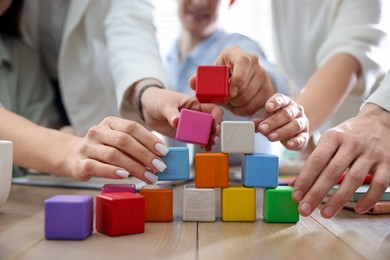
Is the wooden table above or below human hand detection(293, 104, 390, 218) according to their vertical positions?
below

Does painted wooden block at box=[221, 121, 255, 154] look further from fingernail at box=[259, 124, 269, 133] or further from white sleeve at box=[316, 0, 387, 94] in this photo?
white sleeve at box=[316, 0, 387, 94]

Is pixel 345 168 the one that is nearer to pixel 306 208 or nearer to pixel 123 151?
pixel 306 208

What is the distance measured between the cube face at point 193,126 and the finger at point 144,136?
0.04 meters

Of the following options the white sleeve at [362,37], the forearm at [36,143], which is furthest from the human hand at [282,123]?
the white sleeve at [362,37]

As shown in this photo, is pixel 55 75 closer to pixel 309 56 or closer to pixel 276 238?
pixel 309 56

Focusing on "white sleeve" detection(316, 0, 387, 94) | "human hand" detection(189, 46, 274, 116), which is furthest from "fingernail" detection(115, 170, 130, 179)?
"white sleeve" detection(316, 0, 387, 94)

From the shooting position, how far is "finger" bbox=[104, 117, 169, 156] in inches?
31.4

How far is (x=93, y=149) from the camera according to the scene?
0.85m

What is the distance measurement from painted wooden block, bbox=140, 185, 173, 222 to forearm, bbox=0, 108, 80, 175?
0.70 ft

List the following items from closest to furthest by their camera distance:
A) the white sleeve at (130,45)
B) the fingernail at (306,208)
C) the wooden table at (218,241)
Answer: the wooden table at (218,241) < the fingernail at (306,208) < the white sleeve at (130,45)

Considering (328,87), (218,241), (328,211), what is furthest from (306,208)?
(328,87)

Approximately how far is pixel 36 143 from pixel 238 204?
433 millimetres

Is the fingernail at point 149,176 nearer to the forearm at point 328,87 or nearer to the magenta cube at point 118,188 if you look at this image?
the magenta cube at point 118,188

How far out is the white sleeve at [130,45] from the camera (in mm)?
1207
